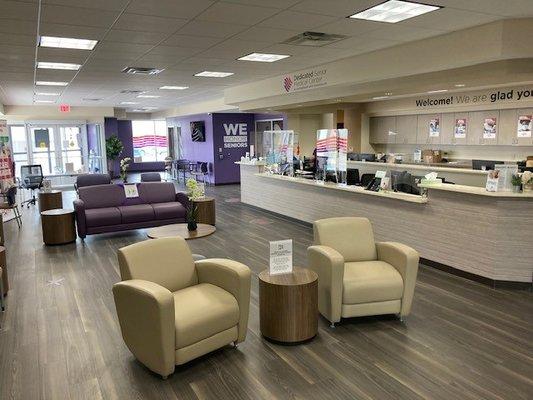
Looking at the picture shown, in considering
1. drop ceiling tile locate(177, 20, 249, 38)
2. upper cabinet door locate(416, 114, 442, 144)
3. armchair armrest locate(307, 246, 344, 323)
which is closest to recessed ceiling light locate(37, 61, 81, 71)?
drop ceiling tile locate(177, 20, 249, 38)

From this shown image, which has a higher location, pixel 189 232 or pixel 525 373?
pixel 189 232

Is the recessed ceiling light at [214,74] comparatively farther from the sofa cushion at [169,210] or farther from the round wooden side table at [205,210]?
the sofa cushion at [169,210]

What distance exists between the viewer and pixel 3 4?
12.0ft

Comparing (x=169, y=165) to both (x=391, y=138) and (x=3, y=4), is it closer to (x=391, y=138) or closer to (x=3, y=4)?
(x=391, y=138)

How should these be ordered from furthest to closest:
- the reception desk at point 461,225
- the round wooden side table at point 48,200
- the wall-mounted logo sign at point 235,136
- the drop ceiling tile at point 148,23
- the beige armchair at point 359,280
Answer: the wall-mounted logo sign at point 235,136 < the round wooden side table at point 48,200 < the reception desk at point 461,225 < the drop ceiling tile at point 148,23 < the beige armchair at point 359,280

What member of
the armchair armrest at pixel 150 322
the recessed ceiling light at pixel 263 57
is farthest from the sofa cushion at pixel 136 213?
the armchair armrest at pixel 150 322

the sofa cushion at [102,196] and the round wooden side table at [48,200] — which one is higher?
the sofa cushion at [102,196]

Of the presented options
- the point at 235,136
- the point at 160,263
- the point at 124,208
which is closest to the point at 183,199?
the point at 124,208

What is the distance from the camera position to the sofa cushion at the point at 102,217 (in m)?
6.94

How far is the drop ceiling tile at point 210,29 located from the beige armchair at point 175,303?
7.64ft

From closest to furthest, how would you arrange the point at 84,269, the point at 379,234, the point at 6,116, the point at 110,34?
the point at 110,34 → the point at 84,269 → the point at 379,234 → the point at 6,116

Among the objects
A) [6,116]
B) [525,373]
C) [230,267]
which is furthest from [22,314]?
[6,116]

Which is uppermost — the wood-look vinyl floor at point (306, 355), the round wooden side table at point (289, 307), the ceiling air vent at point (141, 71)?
the ceiling air vent at point (141, 71)

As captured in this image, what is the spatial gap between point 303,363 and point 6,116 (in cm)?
1415
